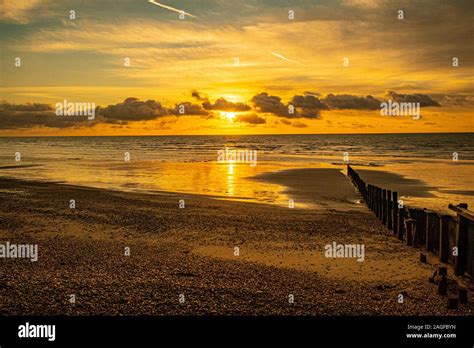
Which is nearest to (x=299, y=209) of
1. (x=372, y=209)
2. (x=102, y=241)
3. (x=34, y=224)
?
(x=372, y=209)

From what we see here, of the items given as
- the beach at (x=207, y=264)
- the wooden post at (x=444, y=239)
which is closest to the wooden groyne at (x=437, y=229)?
the wooden post at (x=444, y=239)

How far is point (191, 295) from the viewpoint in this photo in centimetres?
949

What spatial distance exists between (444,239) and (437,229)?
1.00 meters

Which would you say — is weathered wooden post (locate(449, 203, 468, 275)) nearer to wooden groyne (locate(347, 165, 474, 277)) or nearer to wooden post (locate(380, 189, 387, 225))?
wooden groyne (locate(347, 165, 474, 277))

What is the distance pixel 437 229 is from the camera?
13.0 metres

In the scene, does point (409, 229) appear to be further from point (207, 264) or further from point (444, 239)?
point (207, 264)

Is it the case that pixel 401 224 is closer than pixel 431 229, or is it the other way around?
pixel 431 229

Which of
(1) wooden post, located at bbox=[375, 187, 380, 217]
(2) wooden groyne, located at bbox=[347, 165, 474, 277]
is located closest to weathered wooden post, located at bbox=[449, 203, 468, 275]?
(2) wooden groyne, located at bbox=[347, 165, 474, 277]

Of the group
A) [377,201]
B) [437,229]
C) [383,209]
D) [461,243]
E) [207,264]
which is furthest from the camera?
[377,201]

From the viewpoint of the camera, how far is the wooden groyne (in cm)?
1082

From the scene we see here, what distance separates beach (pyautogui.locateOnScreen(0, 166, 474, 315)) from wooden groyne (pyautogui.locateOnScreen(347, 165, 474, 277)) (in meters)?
0.48

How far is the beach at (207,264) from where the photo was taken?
29.6ft

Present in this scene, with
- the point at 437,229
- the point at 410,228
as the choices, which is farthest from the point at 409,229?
the point at 437,229

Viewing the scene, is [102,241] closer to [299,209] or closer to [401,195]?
[299,209]
